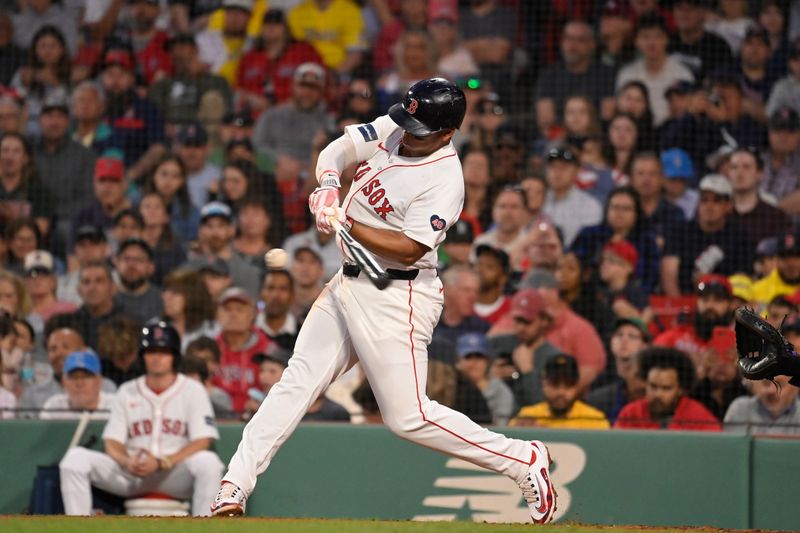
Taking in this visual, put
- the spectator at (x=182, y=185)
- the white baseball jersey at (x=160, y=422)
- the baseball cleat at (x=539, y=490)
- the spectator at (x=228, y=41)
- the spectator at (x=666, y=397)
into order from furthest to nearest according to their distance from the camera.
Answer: the spectator at (x=228, y=41)
the spectator at (x=182, y=185)
the spectator at (x=666, y=397)
the white baseball jersey at (x=160, y=422)
the baseball cleat at (x=539, y=490)

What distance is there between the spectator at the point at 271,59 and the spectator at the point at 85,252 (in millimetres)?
2034

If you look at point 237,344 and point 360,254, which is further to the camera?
point 237,344

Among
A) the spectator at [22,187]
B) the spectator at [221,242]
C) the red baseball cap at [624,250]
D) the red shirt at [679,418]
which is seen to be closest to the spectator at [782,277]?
the red baseball cap at [624,250]

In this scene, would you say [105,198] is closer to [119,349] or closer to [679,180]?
[119,349]

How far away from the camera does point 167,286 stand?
8.25 meters

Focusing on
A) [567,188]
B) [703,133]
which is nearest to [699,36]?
[703,133]

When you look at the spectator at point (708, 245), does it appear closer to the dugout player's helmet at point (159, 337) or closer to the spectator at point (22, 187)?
the dugout player's helmet at point (159, 337)

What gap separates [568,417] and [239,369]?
203cm

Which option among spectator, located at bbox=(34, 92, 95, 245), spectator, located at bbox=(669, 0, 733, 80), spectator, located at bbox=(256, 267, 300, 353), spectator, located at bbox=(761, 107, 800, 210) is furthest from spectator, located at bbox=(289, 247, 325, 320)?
spectator, located at bbox=(669, 0, 733, 80)

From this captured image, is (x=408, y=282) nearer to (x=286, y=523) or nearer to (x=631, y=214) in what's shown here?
(x=286, y=523)

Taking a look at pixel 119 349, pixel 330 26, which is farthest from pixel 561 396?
pixel 330 26

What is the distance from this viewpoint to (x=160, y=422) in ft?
22.4

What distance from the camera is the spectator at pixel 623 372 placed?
23.9ft

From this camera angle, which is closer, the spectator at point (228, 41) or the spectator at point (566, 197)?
the spectator at point (566, 197)
